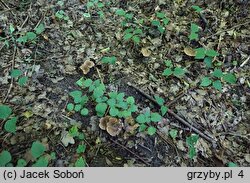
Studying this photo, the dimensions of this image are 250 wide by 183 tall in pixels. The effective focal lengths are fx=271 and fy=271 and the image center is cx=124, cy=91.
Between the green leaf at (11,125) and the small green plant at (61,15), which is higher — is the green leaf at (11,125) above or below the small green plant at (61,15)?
below

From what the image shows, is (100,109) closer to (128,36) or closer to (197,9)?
(128,36)

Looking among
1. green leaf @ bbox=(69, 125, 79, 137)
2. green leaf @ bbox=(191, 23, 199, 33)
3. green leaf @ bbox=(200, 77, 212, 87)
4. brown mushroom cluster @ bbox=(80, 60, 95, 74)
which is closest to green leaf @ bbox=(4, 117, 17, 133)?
green leaf @ bbox=(69, 125, 79, 137)

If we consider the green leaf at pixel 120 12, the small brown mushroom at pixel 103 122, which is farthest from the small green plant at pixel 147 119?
the green leaf at pixel 120 12

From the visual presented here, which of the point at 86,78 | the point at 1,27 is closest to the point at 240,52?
the point at 86,78

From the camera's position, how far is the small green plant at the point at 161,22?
4090 millimetres

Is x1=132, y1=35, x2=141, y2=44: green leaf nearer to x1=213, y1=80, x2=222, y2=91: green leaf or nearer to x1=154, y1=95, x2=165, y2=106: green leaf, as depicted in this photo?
x1=154, y1=95, x2=165, y2=106: green leaf

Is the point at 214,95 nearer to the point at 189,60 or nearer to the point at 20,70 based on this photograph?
the point at 189,60

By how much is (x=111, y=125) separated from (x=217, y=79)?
1605 mm

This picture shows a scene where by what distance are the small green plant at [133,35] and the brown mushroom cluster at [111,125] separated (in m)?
1.35

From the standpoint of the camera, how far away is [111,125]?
3096 millimetres

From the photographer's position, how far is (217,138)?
320 cm

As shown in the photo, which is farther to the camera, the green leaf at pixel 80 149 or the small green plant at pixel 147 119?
the small green plant at pixel 147 119

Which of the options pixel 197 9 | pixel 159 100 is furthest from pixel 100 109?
pixel 197 9

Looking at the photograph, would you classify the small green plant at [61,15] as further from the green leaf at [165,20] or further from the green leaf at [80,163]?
the green leaf at [80,163]
